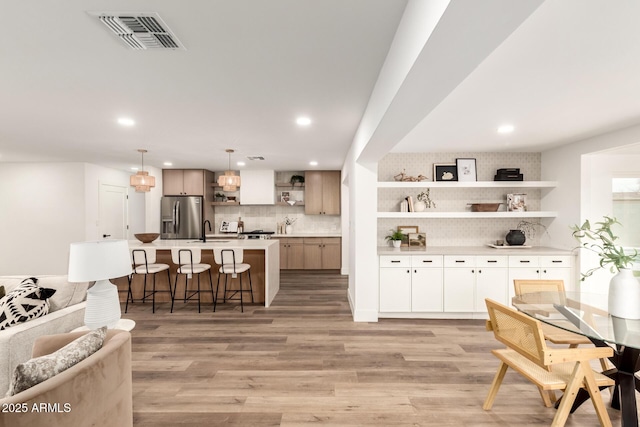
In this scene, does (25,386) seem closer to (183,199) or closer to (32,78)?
(32,78)

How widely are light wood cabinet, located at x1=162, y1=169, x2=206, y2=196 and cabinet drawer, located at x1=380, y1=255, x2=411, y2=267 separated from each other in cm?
494

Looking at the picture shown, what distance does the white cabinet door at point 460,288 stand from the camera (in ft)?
14.0

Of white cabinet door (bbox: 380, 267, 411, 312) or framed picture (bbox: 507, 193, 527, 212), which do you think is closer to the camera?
white cabinet door (bbox: 380, 267, 411, 312)

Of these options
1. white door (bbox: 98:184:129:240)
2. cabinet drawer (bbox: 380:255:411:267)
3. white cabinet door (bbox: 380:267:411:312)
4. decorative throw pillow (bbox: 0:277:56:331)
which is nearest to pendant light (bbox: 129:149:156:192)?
white door (bbox: 98:184:129:240)

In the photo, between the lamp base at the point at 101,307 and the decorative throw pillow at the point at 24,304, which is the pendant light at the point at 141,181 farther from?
the lamp base at the point at 101,307

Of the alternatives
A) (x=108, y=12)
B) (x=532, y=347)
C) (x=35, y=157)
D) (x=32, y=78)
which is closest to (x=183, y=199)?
(x=35, y=157)

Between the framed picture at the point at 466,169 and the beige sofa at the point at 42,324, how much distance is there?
4.85m

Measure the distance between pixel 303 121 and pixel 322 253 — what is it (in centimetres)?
424

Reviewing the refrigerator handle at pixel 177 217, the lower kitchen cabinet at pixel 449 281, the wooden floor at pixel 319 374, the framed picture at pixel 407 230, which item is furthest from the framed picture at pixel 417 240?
the refrigerator handle at pixel 177 217

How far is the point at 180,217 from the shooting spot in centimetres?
732

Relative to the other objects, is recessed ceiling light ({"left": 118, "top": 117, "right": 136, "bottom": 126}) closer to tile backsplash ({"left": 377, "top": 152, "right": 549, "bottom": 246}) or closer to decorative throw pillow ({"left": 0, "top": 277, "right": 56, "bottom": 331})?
decorative throw pillow ({"left": 0, "top": 277, "right": 56, "bottom": 331})

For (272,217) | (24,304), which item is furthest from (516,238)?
(24,304)

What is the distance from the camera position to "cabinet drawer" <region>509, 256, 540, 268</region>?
A: 167 inches

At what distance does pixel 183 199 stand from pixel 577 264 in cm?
736
